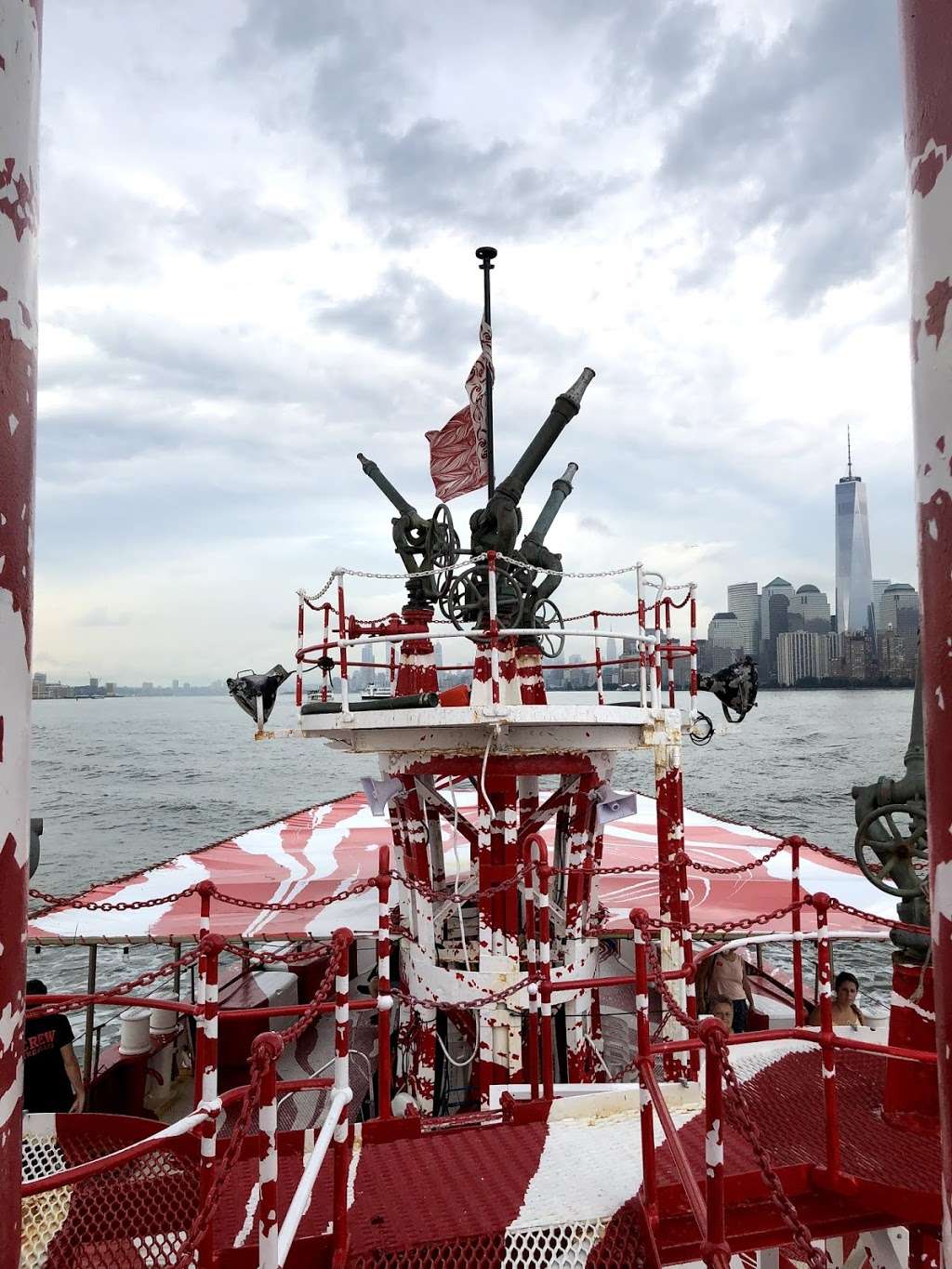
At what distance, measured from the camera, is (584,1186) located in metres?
4.83

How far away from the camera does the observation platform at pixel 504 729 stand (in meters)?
8.85

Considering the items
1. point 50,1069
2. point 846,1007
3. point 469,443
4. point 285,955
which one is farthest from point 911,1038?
point 285,955

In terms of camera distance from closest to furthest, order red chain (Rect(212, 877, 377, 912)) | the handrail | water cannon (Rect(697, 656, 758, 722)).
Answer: the handrail → red chain (Rect(212, 877, 377, 912)) → water cannon (Rect(697, 656, 758, 722))

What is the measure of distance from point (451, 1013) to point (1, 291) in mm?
10532

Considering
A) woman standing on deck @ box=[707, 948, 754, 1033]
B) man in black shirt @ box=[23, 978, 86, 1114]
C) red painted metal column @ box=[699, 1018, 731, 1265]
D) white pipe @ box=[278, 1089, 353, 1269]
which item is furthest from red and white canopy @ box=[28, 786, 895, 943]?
red painted metal column @ box=[699, 1018, 731, 1265]

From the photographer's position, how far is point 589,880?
10.6 metres

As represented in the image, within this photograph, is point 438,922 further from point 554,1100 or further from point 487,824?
point 554,1100

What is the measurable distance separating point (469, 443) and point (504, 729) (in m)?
4.41

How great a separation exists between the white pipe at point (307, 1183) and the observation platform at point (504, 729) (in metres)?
4.77

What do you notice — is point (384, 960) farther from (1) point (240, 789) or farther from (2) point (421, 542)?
(1) point (240, 789)

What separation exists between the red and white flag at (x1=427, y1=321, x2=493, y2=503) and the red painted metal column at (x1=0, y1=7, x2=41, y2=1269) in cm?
971

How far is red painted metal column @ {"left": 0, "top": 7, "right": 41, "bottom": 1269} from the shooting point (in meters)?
1.54

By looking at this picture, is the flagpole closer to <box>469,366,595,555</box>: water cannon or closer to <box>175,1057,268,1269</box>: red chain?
<box>469,366,595,555</box>: water cannon

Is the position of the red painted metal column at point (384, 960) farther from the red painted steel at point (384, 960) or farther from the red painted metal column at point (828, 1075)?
the red painted metal column at point (828, 1075)
